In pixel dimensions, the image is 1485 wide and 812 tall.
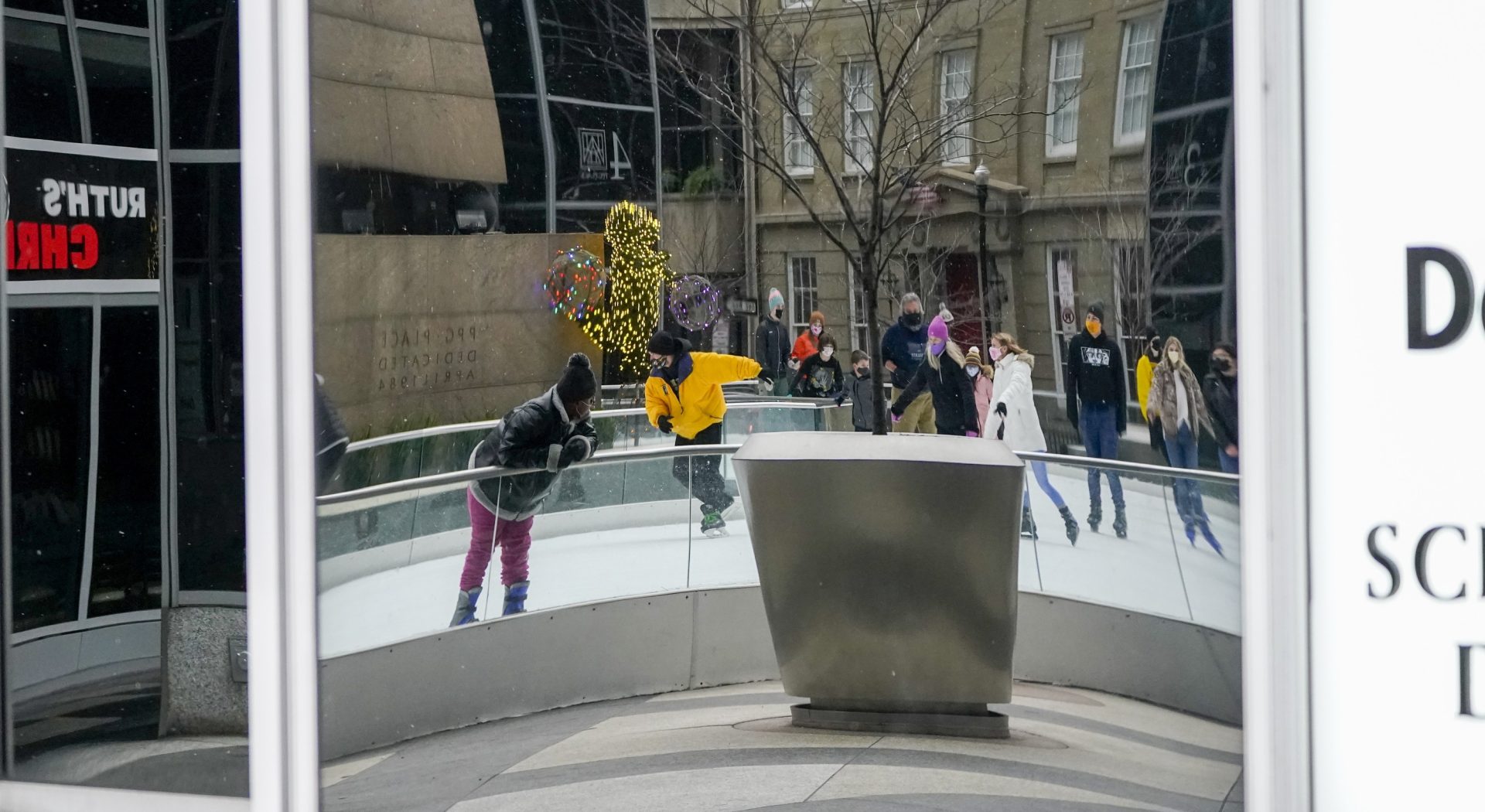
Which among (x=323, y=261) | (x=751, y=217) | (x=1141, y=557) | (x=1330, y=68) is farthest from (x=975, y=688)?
(x=323, y=261)

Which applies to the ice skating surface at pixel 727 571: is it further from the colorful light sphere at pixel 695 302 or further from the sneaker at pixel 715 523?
the colorful light sphere at pixel 695 302

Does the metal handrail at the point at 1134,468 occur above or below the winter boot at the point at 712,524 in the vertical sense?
above

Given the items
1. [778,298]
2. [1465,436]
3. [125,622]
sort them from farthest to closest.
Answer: [125,622], [778,298], [1465,436]

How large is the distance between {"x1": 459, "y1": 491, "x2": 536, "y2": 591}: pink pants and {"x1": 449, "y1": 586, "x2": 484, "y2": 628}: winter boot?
0.01 m

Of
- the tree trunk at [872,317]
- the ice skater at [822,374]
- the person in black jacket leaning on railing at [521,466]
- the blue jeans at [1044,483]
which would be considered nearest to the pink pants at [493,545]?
the person in black jacket leaning on railing at [521,466]

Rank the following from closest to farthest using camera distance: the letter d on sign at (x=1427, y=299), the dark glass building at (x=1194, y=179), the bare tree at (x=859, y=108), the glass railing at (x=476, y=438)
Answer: the letter d on sign at (x=1427, y=299) < the dark glass building at (x=1194, y=179) < the bare tree at (x=859, y=108) < the glass railing at (x=476, y=438)

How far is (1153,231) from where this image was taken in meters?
2.20

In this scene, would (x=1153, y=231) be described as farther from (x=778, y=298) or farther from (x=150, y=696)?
(x=150, y=696)

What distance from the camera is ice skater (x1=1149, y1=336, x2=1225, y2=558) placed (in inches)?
87.0

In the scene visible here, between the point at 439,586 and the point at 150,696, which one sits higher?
the point at 439,586

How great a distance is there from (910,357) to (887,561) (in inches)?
16.1

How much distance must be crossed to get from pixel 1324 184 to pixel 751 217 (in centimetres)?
101

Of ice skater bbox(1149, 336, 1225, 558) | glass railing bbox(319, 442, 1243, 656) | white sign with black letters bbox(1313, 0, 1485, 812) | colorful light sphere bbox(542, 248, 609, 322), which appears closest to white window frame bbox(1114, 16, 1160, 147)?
white sign with black letters bbox(1313, 0, 1485, 812)

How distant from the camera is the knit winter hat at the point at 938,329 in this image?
2268 mm
